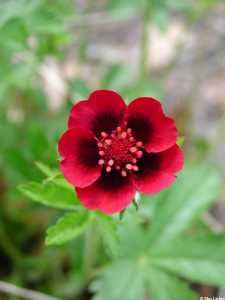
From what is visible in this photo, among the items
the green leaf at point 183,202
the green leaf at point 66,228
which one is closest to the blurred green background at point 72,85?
the green leaf at point 183,202

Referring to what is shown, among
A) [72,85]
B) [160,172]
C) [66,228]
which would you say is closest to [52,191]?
[66,228]

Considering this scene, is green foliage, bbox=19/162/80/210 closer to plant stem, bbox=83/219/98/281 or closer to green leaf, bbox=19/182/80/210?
green leaf, bbox=19/182/80/210

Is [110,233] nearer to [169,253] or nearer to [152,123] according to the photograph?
[152,123]

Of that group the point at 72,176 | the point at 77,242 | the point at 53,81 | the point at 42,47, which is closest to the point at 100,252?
the point at 77,242

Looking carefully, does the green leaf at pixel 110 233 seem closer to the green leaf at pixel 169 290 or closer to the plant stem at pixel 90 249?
the plant stem at pixel 90 249

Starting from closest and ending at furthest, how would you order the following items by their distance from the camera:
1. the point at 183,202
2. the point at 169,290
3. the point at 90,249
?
1. the point at 169,290
2. the point at 90,249
3. the point at 183,202

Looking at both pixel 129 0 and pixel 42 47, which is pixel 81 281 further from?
pixel 129 0
